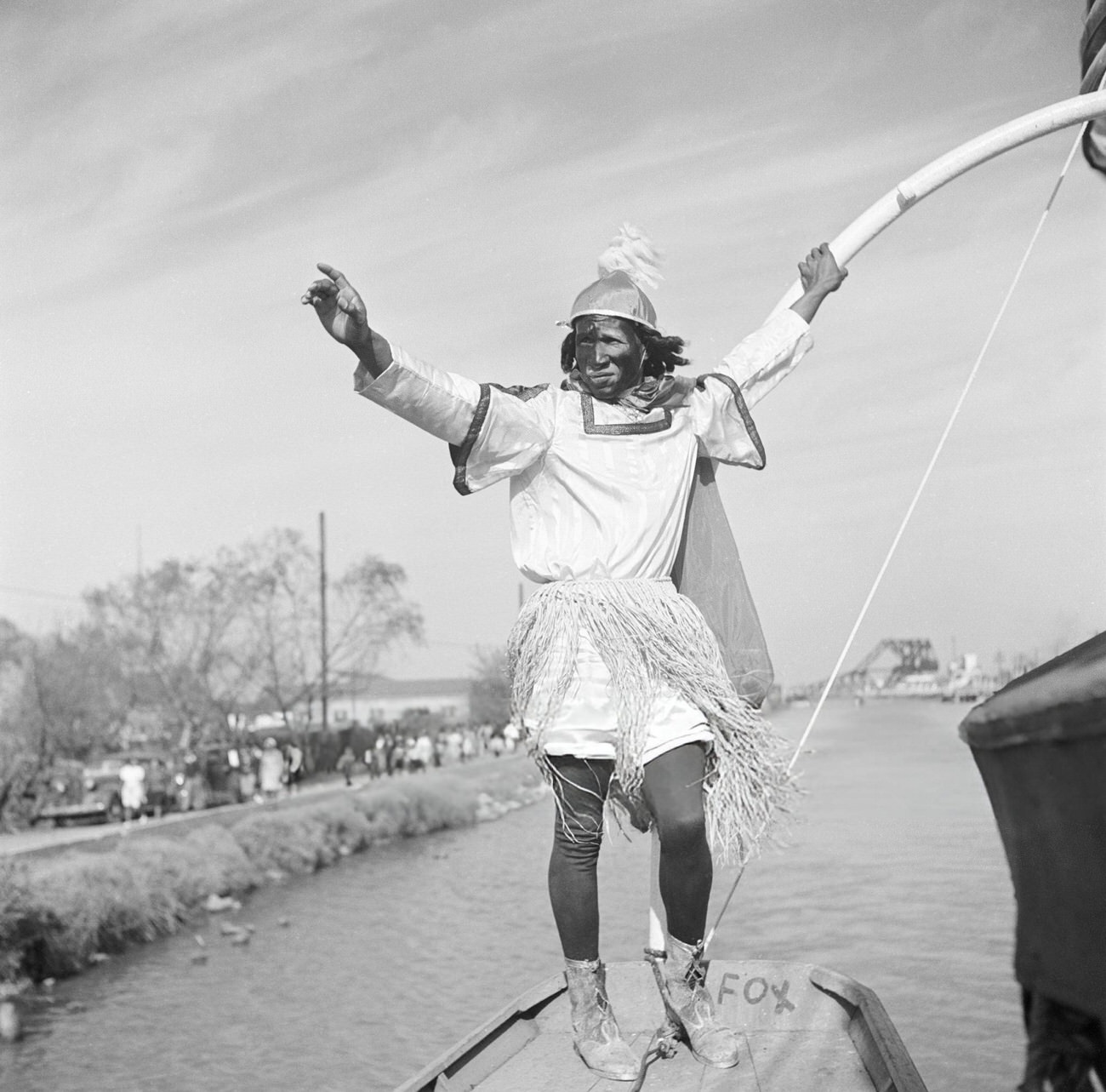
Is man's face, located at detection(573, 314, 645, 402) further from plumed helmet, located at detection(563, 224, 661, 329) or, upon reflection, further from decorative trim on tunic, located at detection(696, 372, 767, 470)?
decorative trim on tunic, located at detection(696, 372, 767, 470)

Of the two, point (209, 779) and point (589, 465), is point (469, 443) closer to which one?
point (589, 465)

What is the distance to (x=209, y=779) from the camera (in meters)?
29.7

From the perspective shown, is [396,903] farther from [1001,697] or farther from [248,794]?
[1001,697]

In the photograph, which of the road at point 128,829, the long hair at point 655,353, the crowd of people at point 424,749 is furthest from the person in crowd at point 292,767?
the long hair at point 655,353

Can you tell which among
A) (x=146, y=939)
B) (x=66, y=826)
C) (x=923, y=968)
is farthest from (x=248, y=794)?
(x=923, y=968)

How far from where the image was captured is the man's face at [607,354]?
3193mm

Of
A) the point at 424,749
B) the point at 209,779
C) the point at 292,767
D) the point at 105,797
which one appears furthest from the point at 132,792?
the point at 424,749

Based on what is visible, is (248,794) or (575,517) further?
(248,794)

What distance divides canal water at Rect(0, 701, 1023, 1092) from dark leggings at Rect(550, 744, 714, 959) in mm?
6112

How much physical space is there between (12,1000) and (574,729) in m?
14.5

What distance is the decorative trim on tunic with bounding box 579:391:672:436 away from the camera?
3170mm

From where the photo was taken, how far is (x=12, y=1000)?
1531 cm

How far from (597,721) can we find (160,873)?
684 inches

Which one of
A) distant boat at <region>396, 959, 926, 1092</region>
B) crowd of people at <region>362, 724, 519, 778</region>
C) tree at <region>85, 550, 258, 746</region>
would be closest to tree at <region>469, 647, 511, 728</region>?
crowd of people at <region>362, 724, 519, 778</region>
